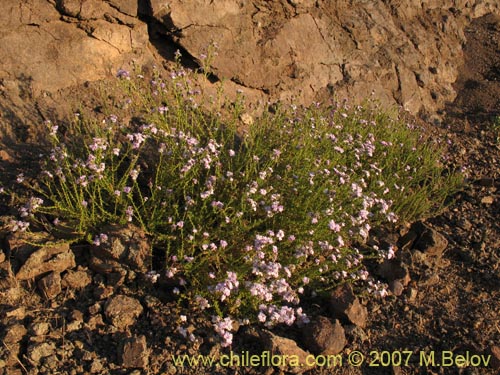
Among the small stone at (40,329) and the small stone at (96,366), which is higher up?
the small stone at (40,329)

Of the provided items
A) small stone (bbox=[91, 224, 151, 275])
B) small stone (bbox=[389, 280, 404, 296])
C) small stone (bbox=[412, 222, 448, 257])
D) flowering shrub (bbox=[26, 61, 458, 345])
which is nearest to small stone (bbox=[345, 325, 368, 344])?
flowering shrub (bbox=[26, 61, 458, 345])

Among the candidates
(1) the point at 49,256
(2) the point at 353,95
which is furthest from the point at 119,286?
(2) the point at 353,95

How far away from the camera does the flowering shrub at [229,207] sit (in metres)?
3.94

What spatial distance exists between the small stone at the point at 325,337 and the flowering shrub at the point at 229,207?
126 mm

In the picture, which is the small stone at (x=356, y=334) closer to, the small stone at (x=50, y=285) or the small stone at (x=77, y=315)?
the small stone at (x=77, y=315)

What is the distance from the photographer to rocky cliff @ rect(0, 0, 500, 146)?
544cm

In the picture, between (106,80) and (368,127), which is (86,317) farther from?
(368,127)

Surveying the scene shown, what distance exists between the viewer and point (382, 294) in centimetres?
435

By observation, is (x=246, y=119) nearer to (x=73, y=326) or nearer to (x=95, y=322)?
(x=95, y=322)

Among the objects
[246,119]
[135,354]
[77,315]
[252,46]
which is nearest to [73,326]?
[77,315]

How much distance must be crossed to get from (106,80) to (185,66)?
123 centimetres

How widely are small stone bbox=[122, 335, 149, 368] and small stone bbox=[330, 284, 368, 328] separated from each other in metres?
1.82

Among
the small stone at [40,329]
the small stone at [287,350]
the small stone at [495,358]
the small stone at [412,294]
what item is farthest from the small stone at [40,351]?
the small stone at [495,358]

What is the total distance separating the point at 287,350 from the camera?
3.67 meters
